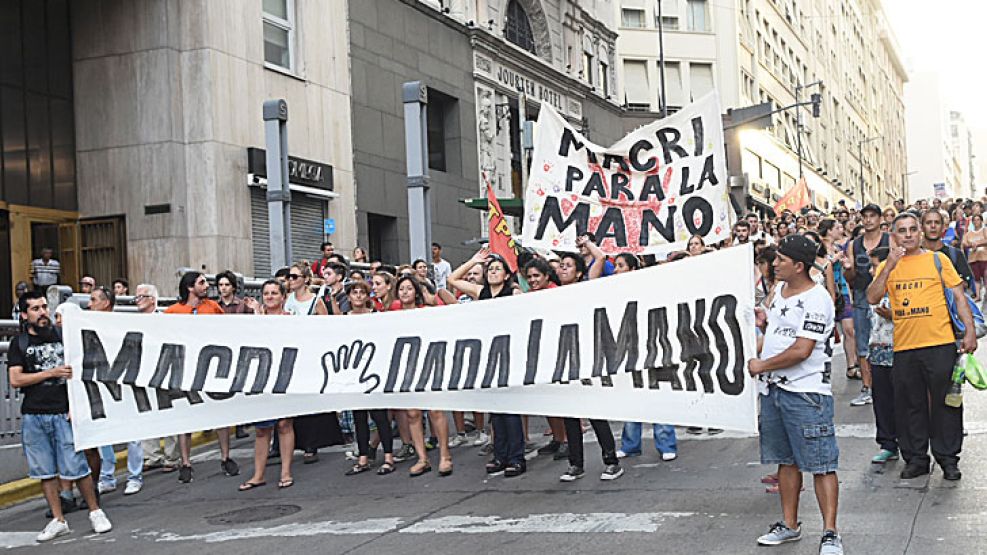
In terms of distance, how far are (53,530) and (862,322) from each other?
26.2 ft

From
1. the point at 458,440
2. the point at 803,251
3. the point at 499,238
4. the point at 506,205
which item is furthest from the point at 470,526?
the point at 506,205

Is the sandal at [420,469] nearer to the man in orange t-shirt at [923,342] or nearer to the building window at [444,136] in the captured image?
the man in orange t-shirt at [923,342]

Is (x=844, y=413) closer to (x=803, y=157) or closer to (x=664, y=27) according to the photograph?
(x=664, y=27)

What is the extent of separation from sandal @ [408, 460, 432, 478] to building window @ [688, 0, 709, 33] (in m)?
48.3

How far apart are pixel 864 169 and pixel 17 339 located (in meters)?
92.6

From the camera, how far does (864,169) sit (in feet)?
308

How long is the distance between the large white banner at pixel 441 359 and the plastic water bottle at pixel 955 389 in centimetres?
175

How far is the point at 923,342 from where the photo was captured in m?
7.91

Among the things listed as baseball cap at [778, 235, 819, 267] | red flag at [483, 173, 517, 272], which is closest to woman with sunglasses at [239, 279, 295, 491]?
red flag at [483, 173, 517, 272]

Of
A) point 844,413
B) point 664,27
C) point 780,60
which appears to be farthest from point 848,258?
point 780,60

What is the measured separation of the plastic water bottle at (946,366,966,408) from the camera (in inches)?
309

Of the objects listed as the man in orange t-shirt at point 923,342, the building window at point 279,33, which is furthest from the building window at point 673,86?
the man in orange t-shirt at point 923,342

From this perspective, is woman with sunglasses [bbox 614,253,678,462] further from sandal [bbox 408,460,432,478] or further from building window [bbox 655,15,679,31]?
building window [bbox 655,15,679,31]

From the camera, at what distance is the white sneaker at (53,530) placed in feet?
27.8
